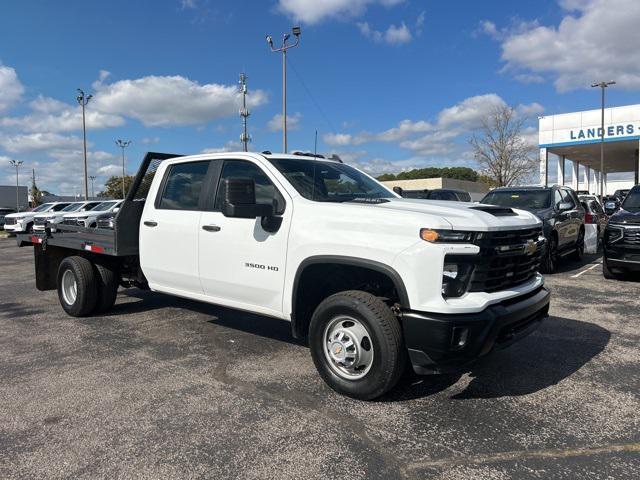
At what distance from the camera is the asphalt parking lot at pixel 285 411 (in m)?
2.97

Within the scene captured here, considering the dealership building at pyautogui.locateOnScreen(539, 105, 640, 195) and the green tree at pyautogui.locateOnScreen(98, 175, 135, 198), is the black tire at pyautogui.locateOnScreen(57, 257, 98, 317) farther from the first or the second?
the green tree at pyautogui.locateOnScreen(98, 175, 135, 198)

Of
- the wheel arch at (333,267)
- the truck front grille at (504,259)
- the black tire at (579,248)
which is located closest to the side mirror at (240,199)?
the wheel arch at (333,267)

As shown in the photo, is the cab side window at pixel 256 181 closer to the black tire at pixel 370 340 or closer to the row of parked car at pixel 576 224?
the black tire at pixel 370 340

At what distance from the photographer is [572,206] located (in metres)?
10.9

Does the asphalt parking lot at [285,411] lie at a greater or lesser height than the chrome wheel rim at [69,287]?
lesser

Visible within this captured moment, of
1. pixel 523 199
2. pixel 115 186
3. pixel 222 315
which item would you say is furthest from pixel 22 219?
pixel 115 186

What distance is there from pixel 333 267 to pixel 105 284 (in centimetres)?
388

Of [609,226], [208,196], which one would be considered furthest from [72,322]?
[609,226]

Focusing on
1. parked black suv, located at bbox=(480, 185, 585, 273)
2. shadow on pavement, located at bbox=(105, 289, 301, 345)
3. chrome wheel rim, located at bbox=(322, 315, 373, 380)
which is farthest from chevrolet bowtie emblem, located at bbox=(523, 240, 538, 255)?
parked black suv, located at bbox=(480, 185, 585, 273)

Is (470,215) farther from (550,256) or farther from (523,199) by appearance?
(523,199)

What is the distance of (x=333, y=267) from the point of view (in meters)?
4.09

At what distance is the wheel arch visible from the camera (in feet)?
11.6

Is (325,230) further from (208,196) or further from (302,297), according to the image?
(208,196)

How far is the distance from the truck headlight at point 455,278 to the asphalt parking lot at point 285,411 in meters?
0.91
